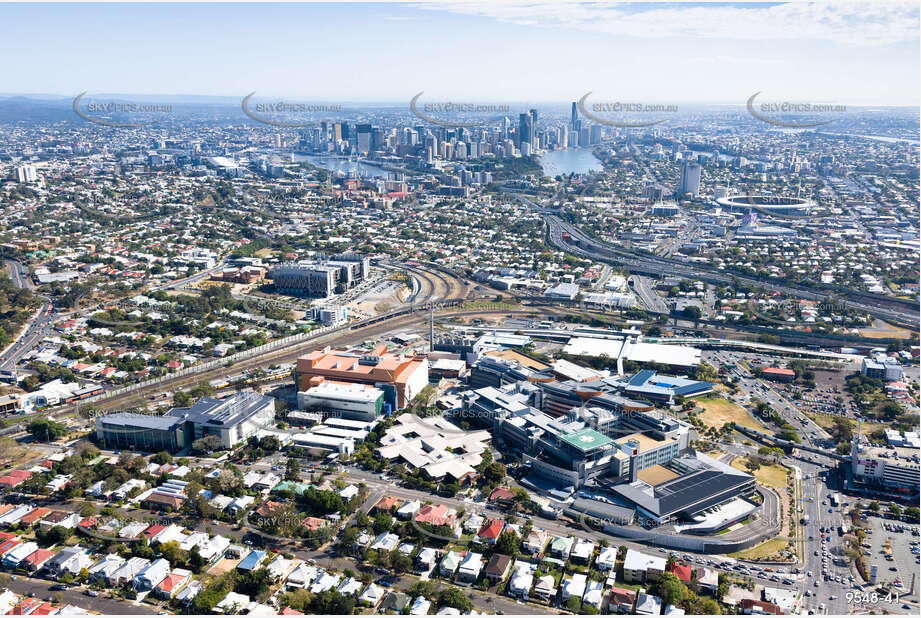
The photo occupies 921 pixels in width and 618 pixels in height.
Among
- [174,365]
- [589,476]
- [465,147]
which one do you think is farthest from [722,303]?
[465,147]

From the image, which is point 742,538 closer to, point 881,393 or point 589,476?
point 589,476

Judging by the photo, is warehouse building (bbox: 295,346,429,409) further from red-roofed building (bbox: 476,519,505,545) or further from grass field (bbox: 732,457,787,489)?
grass field (bbox: 732,457,787,489)

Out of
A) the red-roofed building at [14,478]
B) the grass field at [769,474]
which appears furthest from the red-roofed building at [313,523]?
the grass field at [769,474]

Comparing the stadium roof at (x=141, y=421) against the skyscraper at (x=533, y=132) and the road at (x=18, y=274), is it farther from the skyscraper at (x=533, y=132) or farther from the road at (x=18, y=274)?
the skyscraper at (x=533, y=132)

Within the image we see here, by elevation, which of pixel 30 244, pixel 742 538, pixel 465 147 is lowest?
pixel 742 538

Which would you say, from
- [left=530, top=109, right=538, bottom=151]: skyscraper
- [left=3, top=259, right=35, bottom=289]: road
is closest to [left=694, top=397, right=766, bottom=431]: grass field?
[left=3, top=259, right=35, bottom=289]: road

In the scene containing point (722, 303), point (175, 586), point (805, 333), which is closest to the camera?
point (175, 586)
